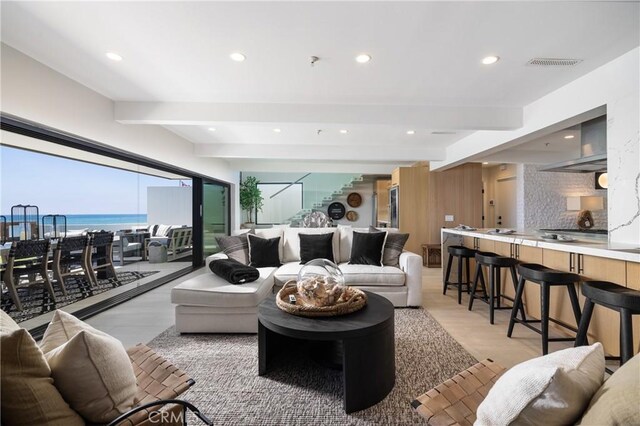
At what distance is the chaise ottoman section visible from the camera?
268cm

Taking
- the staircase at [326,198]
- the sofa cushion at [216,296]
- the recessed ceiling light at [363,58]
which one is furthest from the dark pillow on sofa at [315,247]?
the staircase at [326,198]

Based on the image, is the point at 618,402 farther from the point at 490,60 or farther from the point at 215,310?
the point at 215,310

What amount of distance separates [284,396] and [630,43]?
3.62 meters

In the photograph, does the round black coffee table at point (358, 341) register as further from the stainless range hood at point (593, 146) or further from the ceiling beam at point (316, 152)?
the ceiling beam at point (316, 152)

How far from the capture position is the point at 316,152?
19.0ft

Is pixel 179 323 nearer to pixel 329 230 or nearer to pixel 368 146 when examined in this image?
pixel 329 230

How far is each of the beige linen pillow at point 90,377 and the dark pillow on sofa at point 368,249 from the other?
2974mm

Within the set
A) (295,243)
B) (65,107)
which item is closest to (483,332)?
(295,243)

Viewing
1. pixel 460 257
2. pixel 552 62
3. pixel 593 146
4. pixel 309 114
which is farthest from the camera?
pixel 460 257

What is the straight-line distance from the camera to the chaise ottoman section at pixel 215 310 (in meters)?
2.68

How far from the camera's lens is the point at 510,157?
5.77 m

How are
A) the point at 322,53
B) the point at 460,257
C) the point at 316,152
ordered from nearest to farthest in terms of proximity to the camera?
the point at 322,53 < the point at 460,257 < the point at 316,152

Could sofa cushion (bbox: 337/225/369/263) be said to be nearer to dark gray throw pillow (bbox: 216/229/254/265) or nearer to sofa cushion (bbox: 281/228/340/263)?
sofa cushion (bbox: 281/228/340/263)

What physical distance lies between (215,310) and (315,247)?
157 centimetres
